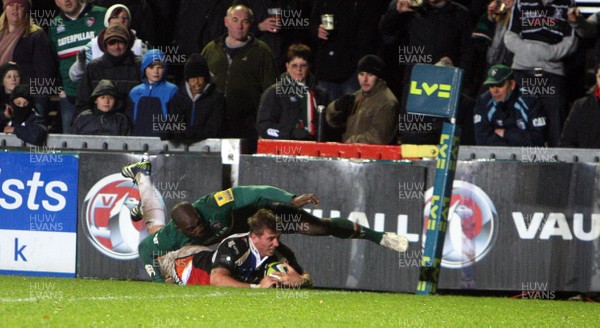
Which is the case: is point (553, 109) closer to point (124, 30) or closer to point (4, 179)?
point (124, 30)

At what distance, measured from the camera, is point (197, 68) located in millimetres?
11773

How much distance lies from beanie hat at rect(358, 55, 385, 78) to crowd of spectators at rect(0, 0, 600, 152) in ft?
0.04

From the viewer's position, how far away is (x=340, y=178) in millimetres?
10391

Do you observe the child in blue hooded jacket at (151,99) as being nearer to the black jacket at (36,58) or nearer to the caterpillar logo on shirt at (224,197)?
the caterpillar logo on shirt at (224,197)

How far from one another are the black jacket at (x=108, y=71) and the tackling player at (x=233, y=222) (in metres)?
2.48

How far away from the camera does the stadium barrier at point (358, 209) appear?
10.1m

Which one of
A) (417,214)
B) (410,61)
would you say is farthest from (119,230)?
(410,61)

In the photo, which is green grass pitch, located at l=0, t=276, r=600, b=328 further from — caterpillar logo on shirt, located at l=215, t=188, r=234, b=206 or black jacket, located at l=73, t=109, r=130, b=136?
black jacket, located at l=73, t=109, r=130, b=136

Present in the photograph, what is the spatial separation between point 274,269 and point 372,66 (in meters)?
2.50

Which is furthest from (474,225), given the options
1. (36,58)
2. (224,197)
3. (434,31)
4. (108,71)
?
(36,58)

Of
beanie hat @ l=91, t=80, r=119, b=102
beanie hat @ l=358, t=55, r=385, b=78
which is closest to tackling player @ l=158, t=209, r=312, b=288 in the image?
beanie hat @ l=358, t=55, r=385, b=78

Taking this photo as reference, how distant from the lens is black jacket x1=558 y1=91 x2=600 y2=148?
10688mm

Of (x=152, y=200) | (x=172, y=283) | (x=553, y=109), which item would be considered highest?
(x=553, y=109)

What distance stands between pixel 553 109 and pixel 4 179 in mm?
5450
